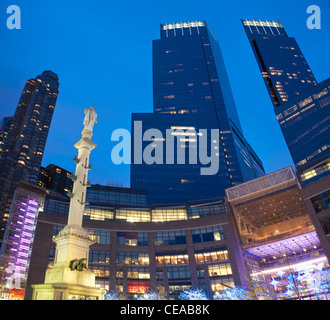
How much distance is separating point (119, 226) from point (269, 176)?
4148cm

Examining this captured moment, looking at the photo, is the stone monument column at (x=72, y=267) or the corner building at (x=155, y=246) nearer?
the stone monument column at (x=72, y=267)

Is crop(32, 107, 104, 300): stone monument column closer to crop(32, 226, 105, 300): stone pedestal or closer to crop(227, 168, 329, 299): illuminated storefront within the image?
crop(32, 226, 105, 300): stone pedestal

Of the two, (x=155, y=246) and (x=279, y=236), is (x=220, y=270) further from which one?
(x=155, y=246)

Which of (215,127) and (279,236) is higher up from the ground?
(215,127)

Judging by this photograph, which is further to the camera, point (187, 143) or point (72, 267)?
point (187, 143)

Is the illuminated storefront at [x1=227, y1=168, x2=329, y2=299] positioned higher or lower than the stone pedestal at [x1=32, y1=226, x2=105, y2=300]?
higher

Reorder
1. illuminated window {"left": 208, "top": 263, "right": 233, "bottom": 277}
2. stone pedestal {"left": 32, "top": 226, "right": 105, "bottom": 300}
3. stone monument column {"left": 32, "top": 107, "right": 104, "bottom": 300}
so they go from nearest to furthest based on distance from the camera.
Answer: stone pedestal {"left": 32, "top": 226, "right": 105, "bottom": 300}, stone monument column {"left": 32, "top": 107, "right": 104, "bottom": 300}, illuminated window {"left": 208, "top": 263, "right": 233, "bottom": 277}

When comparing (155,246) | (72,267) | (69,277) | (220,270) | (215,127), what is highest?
(215,127)

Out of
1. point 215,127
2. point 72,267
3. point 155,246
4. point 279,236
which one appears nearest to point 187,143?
point 215,127

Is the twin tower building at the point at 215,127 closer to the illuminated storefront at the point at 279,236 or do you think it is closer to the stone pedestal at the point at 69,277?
the illuminated storefront at the point at 279,236

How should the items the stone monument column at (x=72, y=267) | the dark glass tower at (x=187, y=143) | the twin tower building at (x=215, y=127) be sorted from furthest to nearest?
1. the dark glass tower at (x=187, y=143)
2. the twin tower building at (x=215, y=127)
3. the stone monument column at (x=72, y=267)

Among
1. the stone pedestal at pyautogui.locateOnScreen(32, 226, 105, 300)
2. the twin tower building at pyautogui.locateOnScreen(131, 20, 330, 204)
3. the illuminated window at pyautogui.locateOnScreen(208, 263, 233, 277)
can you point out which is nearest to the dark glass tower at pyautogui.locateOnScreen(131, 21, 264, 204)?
the twin tower building at pyautogui.locateOnScreen(131, 20, 330, 204)

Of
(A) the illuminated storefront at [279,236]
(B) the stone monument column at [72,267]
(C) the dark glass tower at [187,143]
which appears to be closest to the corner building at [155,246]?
(A) the illuminated storefront at [279,236]
